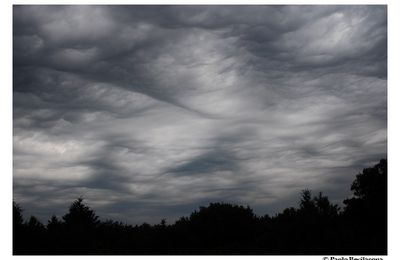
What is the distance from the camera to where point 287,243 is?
124 ft

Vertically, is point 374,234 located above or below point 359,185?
below

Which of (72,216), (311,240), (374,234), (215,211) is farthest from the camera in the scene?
(72,216)

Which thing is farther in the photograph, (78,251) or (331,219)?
(331,219)

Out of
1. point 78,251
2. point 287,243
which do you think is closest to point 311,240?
point 287,243

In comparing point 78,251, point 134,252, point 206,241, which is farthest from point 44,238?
point 206,241

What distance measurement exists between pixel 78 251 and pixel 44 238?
3737 mm

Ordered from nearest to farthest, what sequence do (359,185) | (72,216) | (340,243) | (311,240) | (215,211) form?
(340,243) → (311,240) → (359,185) → (215,211) → (72,216)

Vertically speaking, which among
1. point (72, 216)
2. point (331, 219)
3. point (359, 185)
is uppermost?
point (359, 185)

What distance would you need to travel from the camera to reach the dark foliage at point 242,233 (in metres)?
35.1

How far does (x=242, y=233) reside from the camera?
161 ft

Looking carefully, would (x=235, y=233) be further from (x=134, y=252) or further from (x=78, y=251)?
(x=78, y=251)

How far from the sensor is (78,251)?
35.3 metres

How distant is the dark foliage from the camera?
35112mm

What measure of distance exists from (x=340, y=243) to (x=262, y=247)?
25.2 ft
